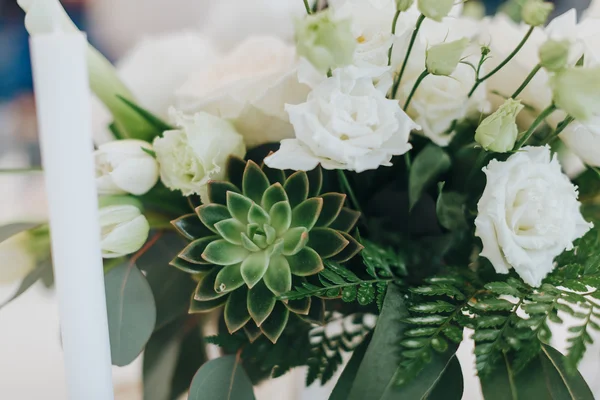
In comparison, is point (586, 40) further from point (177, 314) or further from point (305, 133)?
point (177, 314)

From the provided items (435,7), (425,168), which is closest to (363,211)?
(425,168)

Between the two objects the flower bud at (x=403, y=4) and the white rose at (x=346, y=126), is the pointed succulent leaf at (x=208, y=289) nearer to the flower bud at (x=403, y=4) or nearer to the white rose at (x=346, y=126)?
the white rose at (x=346, y=126)

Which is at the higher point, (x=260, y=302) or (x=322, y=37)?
(x=322, y=37)

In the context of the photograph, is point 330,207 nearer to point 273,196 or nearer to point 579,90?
point 273,196

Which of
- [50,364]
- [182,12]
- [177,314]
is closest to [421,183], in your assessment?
[177,314]

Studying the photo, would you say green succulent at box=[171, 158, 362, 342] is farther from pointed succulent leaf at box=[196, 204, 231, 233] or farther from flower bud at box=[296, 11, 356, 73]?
flower bud at box=[296, 11, 356, 73]

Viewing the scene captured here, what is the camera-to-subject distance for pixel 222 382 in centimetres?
33

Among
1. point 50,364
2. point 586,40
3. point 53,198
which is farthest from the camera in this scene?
point 50,364

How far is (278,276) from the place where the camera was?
1.00 feet

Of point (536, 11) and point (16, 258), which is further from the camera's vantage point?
point (16, 258)

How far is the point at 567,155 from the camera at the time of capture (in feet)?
1.36

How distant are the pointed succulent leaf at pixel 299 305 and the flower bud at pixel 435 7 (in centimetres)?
17

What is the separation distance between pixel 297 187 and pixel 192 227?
0.07 metres

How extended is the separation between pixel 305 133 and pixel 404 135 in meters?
0.06
